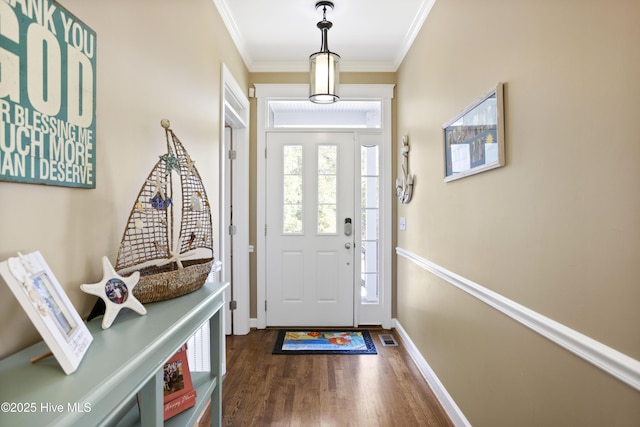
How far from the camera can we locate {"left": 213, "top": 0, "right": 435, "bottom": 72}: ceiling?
8.28 feet

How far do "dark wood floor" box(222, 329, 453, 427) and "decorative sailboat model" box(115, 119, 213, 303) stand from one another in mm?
1162

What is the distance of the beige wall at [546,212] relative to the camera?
0.92 meters

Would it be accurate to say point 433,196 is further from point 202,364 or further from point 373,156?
point 202,364

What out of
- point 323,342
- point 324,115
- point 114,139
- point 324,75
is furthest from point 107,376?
point 324,115

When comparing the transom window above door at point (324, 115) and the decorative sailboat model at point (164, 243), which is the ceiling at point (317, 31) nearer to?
the transom window above door at point (324, 115)

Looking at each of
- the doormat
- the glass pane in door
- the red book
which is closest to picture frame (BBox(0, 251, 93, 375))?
the red book

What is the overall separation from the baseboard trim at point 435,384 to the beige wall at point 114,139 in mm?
1888

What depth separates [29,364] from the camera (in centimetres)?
79

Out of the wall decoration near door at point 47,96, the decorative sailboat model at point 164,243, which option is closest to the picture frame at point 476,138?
the decorative sailboat model at point 164,243

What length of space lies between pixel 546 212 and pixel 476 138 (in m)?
0.64

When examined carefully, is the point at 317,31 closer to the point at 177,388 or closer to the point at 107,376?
the point at 177,388

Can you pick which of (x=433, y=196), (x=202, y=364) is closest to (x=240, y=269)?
(x=202, y=364)

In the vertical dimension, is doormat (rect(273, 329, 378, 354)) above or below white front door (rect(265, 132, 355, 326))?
below

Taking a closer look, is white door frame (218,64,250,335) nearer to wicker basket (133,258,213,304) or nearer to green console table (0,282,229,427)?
wicker basket (133,258,213,304)
